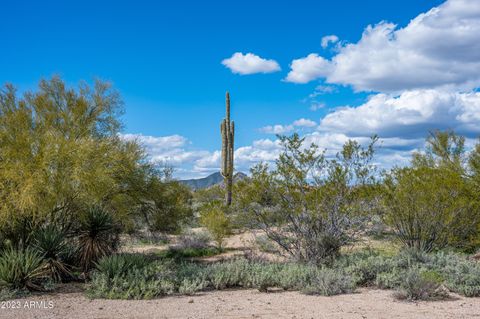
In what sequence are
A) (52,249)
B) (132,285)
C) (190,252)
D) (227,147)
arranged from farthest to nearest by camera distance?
(227,147) < (190,252) < (52,249) < (132,285)

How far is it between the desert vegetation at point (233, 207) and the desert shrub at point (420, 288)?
28 millimetres

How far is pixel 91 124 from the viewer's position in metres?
17.0

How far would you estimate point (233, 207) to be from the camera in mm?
14211

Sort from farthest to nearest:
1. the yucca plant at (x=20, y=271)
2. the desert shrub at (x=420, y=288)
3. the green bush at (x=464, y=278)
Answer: the green bush at (x=464, y=278)
the yucca plant at (x=20, y=271)
the desert shrub at (x=420, y=288)

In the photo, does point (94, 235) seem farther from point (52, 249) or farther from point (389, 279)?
point (389, 279)

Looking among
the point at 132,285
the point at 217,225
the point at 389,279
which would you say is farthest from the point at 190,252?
the point at 389,279

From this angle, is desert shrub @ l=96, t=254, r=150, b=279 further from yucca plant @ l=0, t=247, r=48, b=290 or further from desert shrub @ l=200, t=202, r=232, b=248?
desert shrub @ l=200, t=202, r=232, b=248

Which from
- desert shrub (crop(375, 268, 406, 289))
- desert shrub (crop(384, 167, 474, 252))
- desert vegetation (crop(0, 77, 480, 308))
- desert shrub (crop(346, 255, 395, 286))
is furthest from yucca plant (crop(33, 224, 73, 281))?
desert shrub (crop(384, 167, 474, 252))

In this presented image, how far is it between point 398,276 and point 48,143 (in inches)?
342

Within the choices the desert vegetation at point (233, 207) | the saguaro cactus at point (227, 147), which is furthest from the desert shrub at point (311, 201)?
the saguaro cactus at point (227, 147)

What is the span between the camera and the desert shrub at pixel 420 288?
31.3 feet

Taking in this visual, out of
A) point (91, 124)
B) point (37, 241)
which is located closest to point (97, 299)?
point (37, 241)

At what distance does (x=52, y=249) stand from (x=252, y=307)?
17.9 feet

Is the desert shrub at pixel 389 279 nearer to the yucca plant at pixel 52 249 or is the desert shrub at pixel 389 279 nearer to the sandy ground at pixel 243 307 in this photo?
the sandy ground at pixel 243 307
